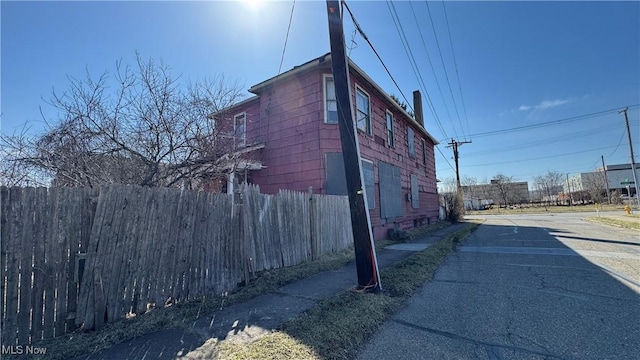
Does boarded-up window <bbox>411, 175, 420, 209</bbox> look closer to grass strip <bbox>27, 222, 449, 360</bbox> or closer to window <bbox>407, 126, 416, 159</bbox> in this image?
window <bbox>407, 126, 416, 159</bbox>

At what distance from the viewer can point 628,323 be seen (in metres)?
3.43

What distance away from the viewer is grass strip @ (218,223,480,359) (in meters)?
2.86

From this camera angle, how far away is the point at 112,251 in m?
3.54

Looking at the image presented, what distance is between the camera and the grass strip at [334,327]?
2.86m

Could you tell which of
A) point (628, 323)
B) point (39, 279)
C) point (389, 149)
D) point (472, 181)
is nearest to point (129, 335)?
point (39, 279)

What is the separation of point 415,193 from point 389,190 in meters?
4.58

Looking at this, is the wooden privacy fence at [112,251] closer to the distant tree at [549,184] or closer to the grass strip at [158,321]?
the grass strip at [158,321]

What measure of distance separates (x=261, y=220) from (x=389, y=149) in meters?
8.72

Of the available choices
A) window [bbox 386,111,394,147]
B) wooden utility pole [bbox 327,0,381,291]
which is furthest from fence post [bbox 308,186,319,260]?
window [bbox 386,111,394,147]

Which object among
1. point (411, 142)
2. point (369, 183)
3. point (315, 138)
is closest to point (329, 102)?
point (315, 138)

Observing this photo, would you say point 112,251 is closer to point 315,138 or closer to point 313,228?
point 313,228

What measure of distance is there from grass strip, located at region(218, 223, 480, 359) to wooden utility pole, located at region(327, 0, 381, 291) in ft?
1.33

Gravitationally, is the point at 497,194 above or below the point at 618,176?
below

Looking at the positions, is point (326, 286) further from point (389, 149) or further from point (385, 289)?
point (389, 149)
